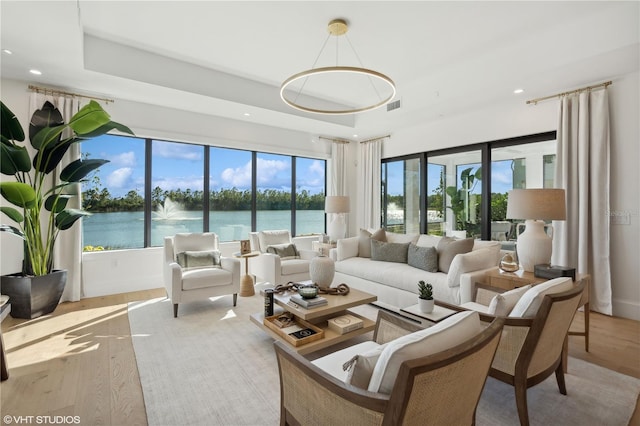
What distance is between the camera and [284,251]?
15.8 ft

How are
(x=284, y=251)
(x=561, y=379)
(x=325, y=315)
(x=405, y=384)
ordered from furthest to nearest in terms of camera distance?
(x=284, y=251) → (x=325, y=315) → (x=561, y=379) → (x=405, y=384)

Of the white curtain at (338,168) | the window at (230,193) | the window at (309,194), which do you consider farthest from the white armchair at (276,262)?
the white curtain at (338,168)

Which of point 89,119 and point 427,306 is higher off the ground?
point 89,119

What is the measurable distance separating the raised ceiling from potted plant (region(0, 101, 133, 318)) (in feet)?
1.94

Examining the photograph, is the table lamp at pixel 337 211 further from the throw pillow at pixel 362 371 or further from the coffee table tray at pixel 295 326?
the throw pillow at pixel 362 371

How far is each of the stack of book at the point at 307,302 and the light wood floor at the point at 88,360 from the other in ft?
4.11

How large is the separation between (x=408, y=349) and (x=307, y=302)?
5.42 ft

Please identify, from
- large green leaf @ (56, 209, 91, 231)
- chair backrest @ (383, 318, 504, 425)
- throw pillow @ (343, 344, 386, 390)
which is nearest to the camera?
chair backrest @ (383, 318, 504, 425)

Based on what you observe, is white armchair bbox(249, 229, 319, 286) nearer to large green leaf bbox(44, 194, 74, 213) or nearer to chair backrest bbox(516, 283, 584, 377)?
large green leaf bbox(44, 194, 74, 213)

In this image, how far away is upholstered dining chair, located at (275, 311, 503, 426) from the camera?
3.25 ft

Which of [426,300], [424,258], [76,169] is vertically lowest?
[426,300]

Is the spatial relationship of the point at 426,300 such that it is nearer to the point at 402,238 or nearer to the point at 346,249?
the point at 402,238

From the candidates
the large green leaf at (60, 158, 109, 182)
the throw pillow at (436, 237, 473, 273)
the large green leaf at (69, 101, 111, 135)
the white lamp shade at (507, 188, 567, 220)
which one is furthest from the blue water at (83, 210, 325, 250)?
the white lamp shade at (507, 188, 567, 220)

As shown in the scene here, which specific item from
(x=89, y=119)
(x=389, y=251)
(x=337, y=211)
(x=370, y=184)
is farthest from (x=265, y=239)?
(x=370, y=184)
